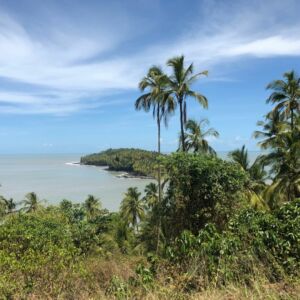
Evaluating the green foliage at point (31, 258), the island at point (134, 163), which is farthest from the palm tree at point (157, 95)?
the island at point (134, 163)

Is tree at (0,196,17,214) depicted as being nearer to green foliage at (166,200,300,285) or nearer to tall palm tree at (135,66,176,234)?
tall palm tree at (135,66,176,234)

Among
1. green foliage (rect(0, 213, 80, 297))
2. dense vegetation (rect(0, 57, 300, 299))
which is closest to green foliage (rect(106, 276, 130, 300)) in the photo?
dense vegetation (rect(0, 57, 300, 299))

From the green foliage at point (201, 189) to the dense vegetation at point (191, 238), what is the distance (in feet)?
0.10

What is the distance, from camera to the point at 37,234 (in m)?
9.09

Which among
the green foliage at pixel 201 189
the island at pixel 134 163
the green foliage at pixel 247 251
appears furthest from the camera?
the island at pixel 134 163

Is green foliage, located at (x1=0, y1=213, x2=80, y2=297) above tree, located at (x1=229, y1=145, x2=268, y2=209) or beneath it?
beneath

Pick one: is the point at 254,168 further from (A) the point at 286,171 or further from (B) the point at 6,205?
(B) the point at 6,205

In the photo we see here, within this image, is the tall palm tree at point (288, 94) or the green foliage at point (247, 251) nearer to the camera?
the green foliage at point (247, 251)

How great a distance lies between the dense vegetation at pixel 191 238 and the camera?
13.4ft

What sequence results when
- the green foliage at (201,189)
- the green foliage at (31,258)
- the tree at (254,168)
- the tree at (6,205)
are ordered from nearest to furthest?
1. the green foliage at (31,258)
2. the green foliage at (201,189)
3. the tree at (254,168)
4. the tree at (6,205)

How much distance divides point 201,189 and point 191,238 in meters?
6.16

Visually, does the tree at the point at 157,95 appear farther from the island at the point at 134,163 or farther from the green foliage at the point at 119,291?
the island at the point at 134,163

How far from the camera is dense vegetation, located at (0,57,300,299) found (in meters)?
4.10

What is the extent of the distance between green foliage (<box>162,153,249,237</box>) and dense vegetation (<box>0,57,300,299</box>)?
1.1 inches
